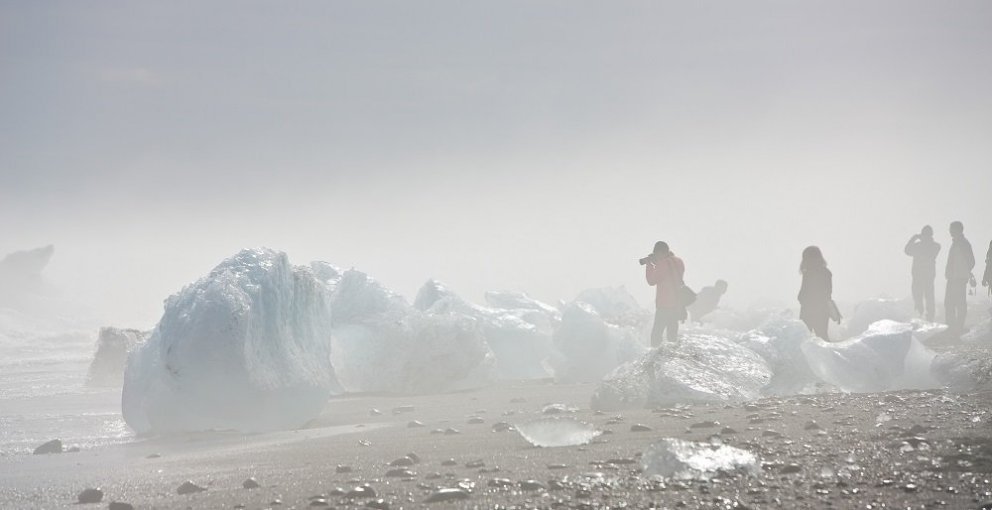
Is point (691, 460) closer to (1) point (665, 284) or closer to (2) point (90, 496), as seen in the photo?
(2) point (90, 496)

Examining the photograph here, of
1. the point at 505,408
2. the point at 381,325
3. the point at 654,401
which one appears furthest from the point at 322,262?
the point at 654,401

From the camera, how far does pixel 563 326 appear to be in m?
12.4

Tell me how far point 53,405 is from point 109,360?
11.9ft

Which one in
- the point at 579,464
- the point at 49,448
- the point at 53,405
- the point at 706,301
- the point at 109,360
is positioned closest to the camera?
the point at 579,464

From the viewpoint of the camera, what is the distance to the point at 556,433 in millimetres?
5527

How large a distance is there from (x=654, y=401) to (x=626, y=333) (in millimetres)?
4330

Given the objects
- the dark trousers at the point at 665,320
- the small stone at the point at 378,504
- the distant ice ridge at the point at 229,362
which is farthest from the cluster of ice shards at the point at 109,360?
the small stone at the point at 378,504

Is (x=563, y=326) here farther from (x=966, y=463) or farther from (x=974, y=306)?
(x=974, y=306)

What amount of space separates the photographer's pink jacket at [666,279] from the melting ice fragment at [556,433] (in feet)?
19.3

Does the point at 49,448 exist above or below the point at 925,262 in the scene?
below

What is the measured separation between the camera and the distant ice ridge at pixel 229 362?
7684mm

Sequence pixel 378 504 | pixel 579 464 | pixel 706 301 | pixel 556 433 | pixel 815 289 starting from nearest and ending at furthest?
pixel 378 504
pixel 579 464
pixel 556 433
pixel 815 289
pixel 706 301

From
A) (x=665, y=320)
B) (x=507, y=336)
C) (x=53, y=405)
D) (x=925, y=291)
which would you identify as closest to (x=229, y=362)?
(x=53, y=405)

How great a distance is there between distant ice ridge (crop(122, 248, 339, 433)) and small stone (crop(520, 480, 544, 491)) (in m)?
4.32
